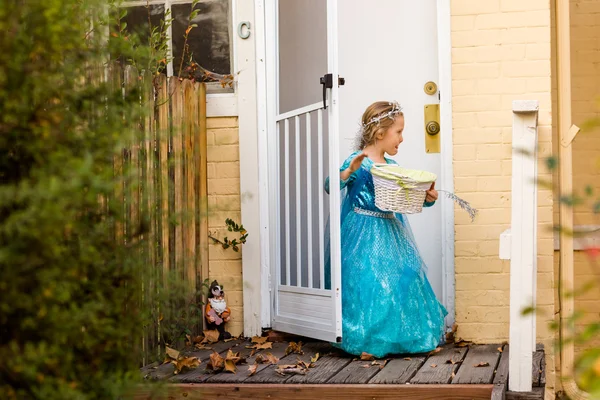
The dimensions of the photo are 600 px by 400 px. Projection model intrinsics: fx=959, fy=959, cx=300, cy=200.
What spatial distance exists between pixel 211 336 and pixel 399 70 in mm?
1923

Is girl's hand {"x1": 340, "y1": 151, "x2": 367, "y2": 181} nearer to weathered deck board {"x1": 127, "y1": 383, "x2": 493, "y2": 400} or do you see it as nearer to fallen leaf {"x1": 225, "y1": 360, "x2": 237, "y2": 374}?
fallen leaf {"x1": 225, "y1": 360, "x2": 237, "y2": 374}

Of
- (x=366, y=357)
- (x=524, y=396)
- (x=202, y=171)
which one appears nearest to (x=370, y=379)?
(x=366, y=357)

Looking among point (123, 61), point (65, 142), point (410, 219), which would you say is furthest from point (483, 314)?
point (65, 142)

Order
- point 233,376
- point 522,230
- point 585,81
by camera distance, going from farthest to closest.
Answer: point 585,81
point 233,376
point 522,230

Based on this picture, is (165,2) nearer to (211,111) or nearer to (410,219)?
(211,111)

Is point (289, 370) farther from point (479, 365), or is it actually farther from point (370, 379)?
point (479, 365)

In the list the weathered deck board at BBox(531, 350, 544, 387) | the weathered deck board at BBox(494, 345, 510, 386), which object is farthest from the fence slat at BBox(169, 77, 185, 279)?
the weathered deck board at BBox(531, 350, 544, 387)

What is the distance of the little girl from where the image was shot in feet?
16.2

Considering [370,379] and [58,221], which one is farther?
[370,379]

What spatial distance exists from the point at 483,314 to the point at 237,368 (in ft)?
5.00

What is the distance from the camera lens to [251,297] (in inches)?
222

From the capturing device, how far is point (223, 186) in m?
5.65

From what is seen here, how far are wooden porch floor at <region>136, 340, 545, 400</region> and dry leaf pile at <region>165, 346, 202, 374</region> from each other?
0.03 meters

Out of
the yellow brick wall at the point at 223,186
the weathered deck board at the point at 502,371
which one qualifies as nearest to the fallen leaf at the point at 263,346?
the yellow brick wall at the point at 223,186
